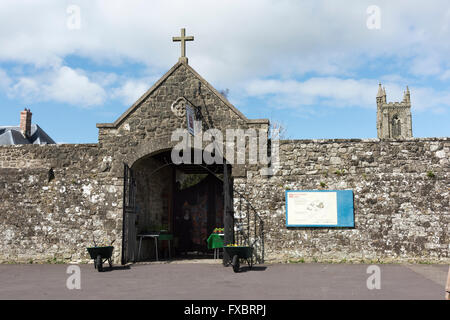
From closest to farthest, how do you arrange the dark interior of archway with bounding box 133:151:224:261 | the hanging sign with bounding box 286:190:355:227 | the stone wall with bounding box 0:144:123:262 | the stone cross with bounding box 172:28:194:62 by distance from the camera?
1. the hanging sign with bounding box 286:190:355:227
2. the stone wall with bounding box 0:144:123:262
3. the stone cross with bounding box 172:28:194:62
4. the dark interior of archway with bounding box 133:151:224:261

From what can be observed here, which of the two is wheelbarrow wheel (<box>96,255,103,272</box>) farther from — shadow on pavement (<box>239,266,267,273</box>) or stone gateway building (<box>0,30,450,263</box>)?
shadow on pavement (<box>239,266,267,273</box>)

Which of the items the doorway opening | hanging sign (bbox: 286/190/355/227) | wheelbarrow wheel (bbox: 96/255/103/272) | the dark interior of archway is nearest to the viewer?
wheelbarrow wheel (bbox: 96/255/103/272)

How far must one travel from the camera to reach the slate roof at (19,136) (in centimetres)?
2628

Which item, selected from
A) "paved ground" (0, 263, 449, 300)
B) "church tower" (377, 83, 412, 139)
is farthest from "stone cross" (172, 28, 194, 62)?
"church tower" (377, 83, 412, 139)

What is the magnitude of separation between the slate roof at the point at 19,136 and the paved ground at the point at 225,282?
56.5 ft

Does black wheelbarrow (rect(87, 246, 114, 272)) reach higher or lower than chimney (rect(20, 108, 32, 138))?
lower

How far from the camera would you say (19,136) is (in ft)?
90.7

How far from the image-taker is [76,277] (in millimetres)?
9414

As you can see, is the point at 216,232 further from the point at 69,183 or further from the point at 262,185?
the point at 69,183

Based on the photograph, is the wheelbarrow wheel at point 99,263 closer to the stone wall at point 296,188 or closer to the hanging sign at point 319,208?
the stone wall at point 296,188

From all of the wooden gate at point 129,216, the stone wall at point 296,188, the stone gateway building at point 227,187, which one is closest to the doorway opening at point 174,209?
the stone gateway building at point 227,187

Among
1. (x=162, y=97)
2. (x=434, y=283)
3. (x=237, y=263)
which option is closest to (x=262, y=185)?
(x=237, y=263)

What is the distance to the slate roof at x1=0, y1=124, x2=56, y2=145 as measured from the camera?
2628 centimetres

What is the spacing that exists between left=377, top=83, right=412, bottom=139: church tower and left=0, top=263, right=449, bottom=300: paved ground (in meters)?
57.1
